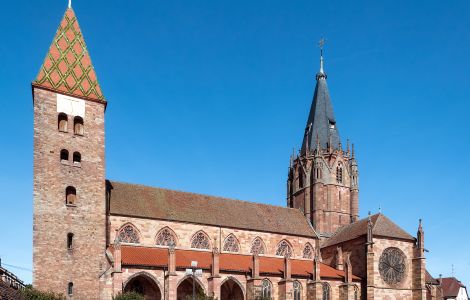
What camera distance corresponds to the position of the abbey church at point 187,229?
38469 mm

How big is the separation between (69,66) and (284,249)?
77.9ft

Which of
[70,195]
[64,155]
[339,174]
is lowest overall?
[70,195]

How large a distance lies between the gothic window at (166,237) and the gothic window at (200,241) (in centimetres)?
175

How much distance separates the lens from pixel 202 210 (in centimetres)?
4900

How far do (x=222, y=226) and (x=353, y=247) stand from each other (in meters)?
11.8

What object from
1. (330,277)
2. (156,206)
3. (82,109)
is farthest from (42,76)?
(330,277)

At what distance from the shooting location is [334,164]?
5762 cm

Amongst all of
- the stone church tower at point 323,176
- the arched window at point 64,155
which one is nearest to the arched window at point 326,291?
the stone church tower at point 323,176

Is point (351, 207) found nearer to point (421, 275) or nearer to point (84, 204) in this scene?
point (421, 275)

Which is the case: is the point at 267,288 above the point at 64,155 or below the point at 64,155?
below

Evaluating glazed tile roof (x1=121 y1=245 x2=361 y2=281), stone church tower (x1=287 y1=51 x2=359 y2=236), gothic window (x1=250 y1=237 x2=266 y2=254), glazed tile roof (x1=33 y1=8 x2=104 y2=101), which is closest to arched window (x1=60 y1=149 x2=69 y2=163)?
glazed tile roof (x1=33 y1=8 x2=104 y2=101)

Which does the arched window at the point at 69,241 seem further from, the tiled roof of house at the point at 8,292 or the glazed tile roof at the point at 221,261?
the tiled roof of house at the point at 8,292

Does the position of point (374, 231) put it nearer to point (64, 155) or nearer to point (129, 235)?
point (129, 235)

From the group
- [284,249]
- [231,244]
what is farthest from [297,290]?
[231,244]
